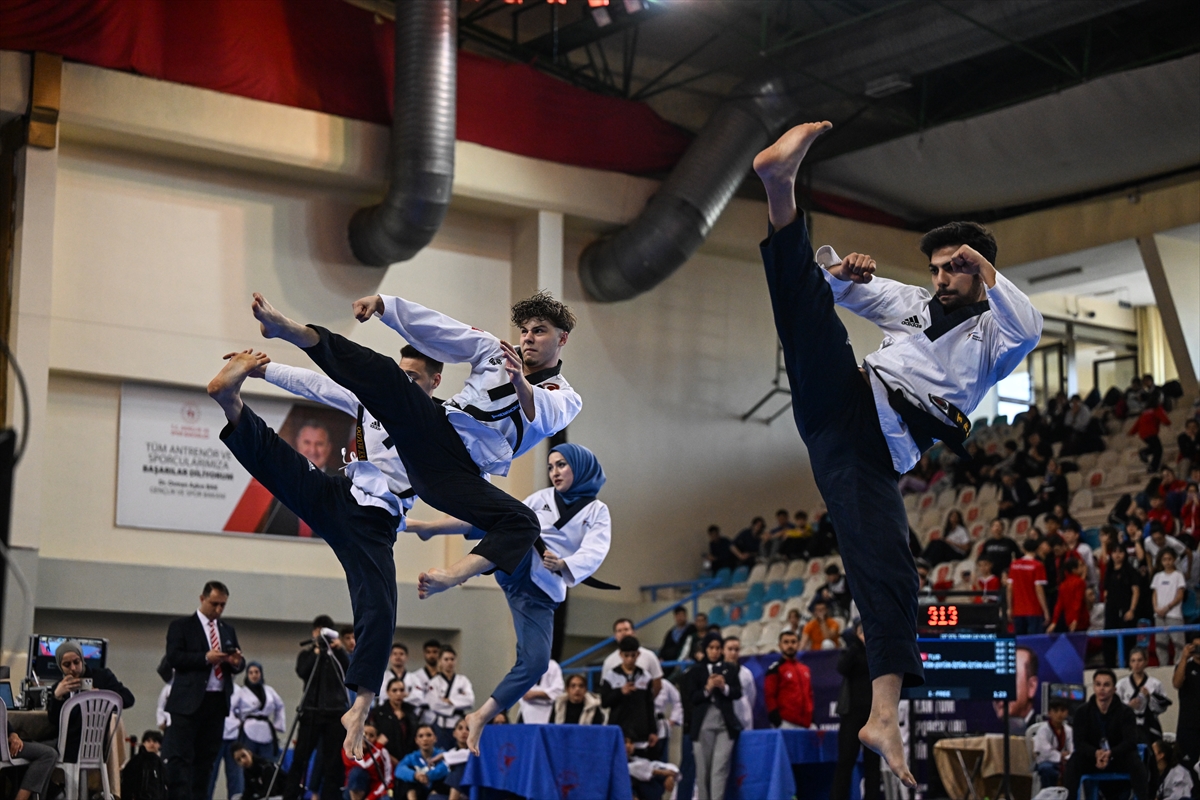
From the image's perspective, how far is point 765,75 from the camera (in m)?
19.4

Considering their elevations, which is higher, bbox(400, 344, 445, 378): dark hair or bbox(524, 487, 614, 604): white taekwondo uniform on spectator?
bbox(400, 344, 445, 378): dark hair

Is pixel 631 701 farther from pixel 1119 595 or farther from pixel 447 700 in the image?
pixel 1119 595

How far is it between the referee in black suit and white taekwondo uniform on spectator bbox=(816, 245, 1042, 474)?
6.87m

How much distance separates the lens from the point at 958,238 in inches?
211

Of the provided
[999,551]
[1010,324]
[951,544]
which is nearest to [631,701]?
[999,551]

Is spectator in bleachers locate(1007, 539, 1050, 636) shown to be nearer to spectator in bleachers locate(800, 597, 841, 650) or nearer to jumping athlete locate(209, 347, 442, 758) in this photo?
spectator in bleachers locate(800, 597, 841, 650)

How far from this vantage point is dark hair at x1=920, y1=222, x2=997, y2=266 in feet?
17.5

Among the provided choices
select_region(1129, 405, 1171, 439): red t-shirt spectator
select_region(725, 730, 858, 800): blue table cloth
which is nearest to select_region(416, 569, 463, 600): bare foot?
select_region(725, 730, 858, 800): blue table cloth

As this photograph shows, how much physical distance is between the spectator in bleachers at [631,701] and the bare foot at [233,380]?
21.7 ft

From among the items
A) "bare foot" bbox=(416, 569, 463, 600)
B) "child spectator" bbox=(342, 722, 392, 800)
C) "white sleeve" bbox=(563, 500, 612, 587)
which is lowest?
"child spectator" bbox=(342, 722, 392, 800)

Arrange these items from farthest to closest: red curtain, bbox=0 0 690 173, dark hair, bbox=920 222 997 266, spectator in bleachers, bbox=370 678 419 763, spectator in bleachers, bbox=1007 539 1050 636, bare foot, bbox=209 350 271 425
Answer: red curtain, bbox=0 0 690 173, spectator in bleachers, bbox=1007 539 1050 636, spectator in bleachers, bbox=370 678 419 763, bare foot, bbox=209 350 271 425, dark hair, bbox=920 222 997 266

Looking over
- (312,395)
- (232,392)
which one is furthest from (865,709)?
(232,392)

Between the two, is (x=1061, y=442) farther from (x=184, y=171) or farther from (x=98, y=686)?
(x=98, y=686)

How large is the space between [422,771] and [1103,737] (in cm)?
589
